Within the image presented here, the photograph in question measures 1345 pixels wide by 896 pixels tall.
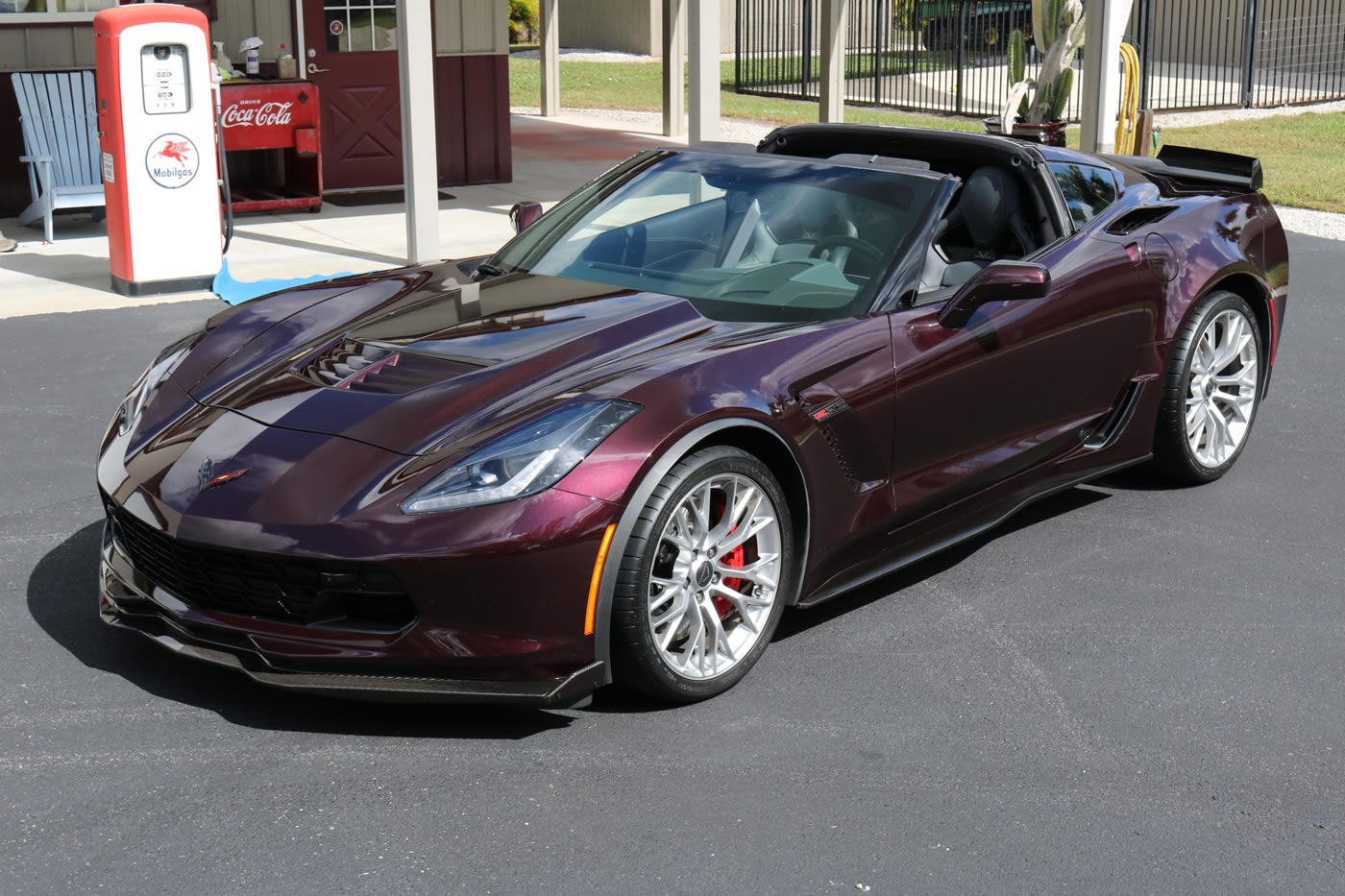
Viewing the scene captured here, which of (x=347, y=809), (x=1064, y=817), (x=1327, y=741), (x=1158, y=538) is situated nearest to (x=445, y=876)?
(x=347, y=809)

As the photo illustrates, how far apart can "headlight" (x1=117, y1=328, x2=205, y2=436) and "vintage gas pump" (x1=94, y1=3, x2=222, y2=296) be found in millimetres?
4761

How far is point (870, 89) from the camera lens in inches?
1067

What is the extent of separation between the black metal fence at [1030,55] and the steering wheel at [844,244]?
1689cm

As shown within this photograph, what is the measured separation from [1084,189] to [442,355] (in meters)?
2.60

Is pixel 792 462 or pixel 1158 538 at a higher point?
pixel 792 462

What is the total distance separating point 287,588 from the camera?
3824mm

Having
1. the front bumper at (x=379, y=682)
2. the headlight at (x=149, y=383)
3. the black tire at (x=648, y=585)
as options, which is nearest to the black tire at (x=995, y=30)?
the headlight at (x=149, y=383)

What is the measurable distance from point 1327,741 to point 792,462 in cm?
157

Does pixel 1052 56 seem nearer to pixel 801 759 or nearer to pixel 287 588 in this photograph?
pixel 801 759

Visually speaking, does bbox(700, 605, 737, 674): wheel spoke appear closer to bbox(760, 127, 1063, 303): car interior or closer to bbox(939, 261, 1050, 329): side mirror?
bbox(939, 261, 1050, 329): side mirror

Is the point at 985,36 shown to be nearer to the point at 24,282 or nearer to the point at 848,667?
the point at 24,282

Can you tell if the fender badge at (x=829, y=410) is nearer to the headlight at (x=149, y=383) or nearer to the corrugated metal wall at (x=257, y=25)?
the headlight at (x=149, y=383)

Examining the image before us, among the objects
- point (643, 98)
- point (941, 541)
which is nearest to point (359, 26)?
point (941, 541)

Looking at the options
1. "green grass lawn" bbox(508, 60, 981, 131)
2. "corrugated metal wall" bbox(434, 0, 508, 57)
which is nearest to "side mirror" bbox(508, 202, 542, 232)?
"corrugated metal wall" bbox(434, 0, 508, 57)
